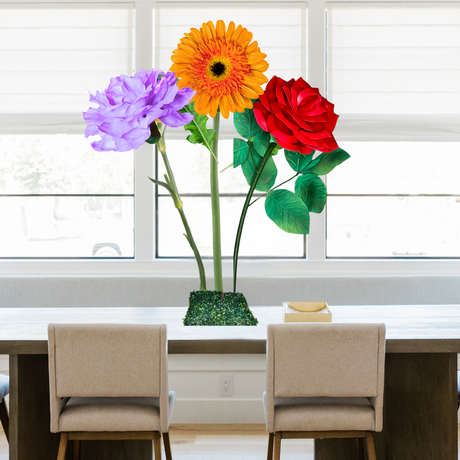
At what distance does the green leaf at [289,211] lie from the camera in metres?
1.62

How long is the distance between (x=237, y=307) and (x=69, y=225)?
2267 mm

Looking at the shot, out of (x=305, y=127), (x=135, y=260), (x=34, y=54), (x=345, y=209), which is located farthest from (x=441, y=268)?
(x=34, y=54)

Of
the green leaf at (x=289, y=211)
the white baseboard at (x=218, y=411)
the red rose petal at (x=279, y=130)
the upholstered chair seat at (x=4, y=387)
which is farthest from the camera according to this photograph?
the white baseboard at (x=218, y=411)

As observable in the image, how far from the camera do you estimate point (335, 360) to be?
1629mm

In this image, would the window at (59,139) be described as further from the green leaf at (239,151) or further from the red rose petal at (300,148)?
the red rose petal at (300,148)

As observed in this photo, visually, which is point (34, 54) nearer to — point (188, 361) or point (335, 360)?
point (188, 361)

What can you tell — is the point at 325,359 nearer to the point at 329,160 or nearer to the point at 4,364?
the point at 329,160

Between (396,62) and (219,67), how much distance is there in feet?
8.67

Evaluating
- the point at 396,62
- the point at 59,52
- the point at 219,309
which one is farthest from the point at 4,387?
the point at 396,62

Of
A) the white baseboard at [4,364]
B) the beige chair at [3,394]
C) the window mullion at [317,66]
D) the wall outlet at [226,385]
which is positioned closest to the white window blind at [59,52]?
the window mullion at [317,66]

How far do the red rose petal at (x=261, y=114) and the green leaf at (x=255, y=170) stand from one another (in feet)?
0.99

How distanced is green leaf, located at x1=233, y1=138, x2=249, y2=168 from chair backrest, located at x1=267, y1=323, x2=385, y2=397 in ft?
1.87

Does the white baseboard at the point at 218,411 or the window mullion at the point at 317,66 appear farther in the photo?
the window mullion at the point at 317,66

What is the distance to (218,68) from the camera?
1.42 meters
